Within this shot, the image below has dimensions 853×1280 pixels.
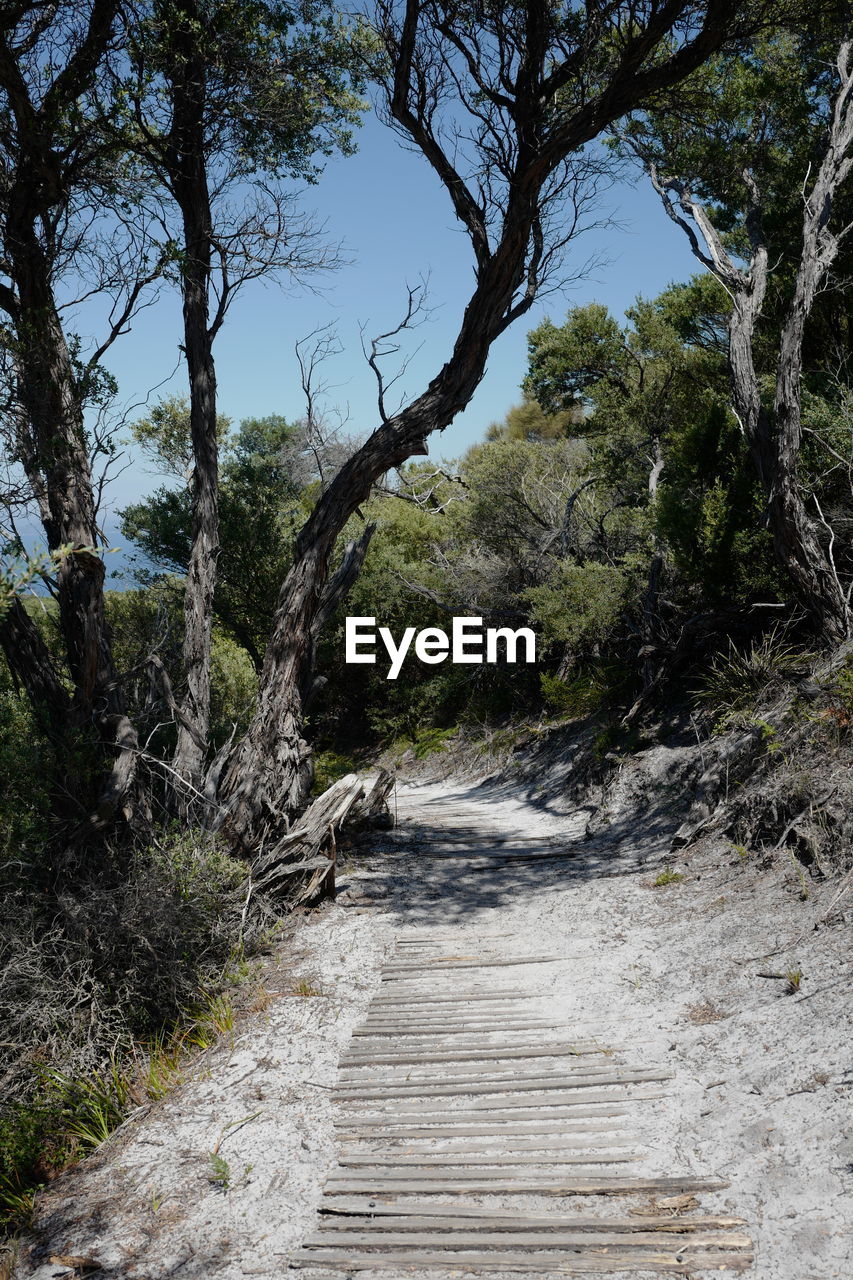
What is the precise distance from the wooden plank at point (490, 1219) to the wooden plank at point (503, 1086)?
2.76 feet

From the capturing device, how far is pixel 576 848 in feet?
29.3

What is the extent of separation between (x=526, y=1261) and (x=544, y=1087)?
122 centimetres

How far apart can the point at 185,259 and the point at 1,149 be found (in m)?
1.51

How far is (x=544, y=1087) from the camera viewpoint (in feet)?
14.7

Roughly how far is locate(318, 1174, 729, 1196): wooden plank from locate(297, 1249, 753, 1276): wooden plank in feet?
1.18

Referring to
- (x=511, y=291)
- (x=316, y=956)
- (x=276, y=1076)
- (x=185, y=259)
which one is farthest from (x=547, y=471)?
(x=276, y=1076)

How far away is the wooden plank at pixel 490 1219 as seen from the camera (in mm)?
3355

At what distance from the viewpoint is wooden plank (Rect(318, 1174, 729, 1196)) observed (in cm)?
360

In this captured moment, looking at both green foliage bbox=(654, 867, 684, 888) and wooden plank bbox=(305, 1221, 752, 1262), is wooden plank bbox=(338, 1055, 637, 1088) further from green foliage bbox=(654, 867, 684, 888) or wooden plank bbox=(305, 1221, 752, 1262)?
green foliage bbox=(654, 867, 684, 888)

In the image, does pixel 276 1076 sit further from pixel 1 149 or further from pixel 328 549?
pixel 1 149

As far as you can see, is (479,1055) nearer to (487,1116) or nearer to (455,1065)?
(455,1065)

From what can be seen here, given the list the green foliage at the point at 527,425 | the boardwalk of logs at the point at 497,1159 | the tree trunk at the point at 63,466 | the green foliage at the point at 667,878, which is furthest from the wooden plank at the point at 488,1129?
the green foliage at the point at 527,425

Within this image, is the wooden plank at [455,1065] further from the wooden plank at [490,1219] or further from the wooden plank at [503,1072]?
the wooden plank at [490,1219]

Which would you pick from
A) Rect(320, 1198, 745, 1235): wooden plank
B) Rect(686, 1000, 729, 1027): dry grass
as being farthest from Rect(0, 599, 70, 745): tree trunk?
Rect(686, 1000, 729, 1027): dry grass
